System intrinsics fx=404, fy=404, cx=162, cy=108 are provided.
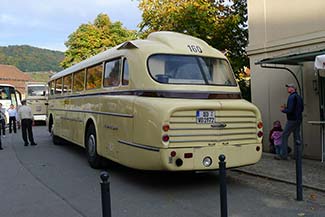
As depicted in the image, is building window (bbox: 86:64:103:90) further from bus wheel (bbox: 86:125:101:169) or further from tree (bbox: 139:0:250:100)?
tree (bbox: 139:0:250:100)

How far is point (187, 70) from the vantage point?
7.54 m

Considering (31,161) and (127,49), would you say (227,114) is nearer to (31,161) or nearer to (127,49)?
(127,49)

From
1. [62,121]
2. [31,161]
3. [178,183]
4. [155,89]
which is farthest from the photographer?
[62,121]

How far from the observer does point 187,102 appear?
676 cm

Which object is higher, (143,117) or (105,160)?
(143,117)

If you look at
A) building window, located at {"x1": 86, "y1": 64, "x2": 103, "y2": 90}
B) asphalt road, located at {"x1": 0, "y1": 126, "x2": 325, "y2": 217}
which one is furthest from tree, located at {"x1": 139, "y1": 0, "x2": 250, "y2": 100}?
asphalt road, located at {"x1": 0, "y1": 126, "x2": 325, "y2": 217}

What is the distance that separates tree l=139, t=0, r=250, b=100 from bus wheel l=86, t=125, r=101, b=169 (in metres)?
7.70

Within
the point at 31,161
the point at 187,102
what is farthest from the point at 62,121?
A: the point at 187,102

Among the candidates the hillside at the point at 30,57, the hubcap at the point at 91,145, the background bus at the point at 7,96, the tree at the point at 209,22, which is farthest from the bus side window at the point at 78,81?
the hillside at the point at 30,57

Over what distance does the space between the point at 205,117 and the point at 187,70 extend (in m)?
1.18

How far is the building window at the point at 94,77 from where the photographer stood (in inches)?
363

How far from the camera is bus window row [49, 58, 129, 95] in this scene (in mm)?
7951

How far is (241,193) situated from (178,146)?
4.64ft

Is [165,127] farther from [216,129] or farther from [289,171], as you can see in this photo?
[289,171]
